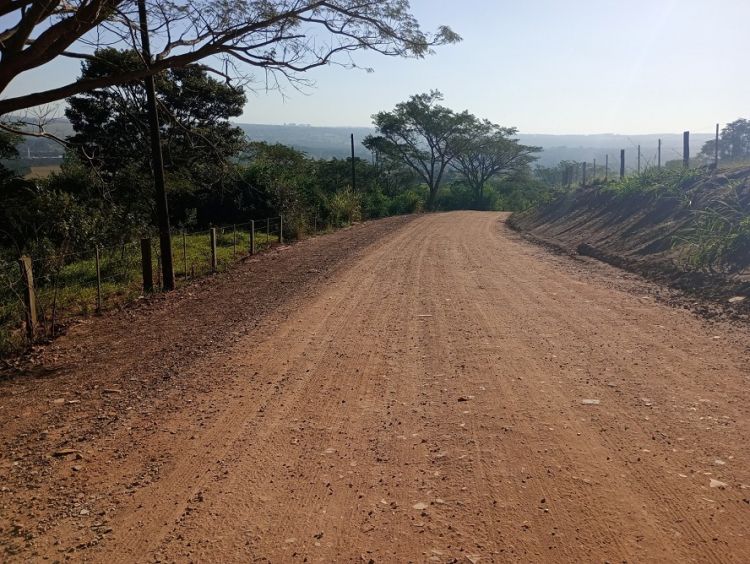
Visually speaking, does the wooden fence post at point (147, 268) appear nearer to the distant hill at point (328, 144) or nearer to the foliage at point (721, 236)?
the distant hill at point (328, 144)

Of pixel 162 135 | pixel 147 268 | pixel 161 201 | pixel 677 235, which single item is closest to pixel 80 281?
pixel 147 268

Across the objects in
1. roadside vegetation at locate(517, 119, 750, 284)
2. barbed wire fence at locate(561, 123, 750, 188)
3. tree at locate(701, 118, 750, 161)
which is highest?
tree at locate(701, 118, 750, 161)

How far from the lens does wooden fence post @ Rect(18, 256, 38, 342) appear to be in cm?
813

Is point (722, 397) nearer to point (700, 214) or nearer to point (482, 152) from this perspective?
point (700, 214)

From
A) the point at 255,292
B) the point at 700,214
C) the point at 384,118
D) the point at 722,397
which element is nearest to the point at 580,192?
the point at 700,214

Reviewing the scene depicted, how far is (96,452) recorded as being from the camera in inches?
180

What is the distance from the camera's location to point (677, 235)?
1348 centimetres

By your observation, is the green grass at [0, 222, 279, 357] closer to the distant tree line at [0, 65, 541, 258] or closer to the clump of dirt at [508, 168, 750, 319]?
the distant tree line at [0, 65, 541, 258]

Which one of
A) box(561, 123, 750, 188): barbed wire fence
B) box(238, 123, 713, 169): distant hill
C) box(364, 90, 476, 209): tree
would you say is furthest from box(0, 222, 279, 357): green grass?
box(364, 90, 476, 209): tree

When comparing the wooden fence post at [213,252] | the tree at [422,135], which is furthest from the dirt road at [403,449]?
the tree at [422,135]

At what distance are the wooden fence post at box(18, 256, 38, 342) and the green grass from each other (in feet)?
0.38

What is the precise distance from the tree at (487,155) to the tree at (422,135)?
1.31 metres

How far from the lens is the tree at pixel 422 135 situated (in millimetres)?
58094

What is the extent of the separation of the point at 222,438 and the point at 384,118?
56094mm
